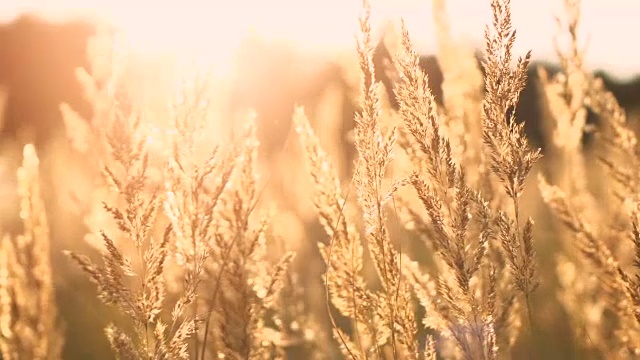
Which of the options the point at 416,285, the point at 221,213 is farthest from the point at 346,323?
the point at 221,213

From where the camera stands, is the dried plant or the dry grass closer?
the dry grass

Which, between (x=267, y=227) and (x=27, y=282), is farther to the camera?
(x=27, y=282)

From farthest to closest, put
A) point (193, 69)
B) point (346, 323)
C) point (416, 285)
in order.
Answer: point (346, 323), point (416, 285), point (193, 69)

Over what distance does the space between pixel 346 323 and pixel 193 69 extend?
3.09 m

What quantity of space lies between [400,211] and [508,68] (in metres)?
0.86

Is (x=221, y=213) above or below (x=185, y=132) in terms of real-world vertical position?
below

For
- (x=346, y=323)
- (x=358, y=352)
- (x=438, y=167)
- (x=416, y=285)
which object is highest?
(x=346, y=323)

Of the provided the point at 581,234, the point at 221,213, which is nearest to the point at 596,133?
the point at 581,234

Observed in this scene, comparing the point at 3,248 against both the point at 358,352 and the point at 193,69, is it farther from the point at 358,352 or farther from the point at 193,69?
the point at 358,352

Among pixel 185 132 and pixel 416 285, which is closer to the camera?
pixel 185 132

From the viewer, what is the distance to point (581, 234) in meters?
2.58

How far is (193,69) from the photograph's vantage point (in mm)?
2182

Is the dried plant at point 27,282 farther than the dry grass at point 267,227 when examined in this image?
Yes

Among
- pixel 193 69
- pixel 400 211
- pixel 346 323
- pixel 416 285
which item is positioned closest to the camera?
pixel 193 69
